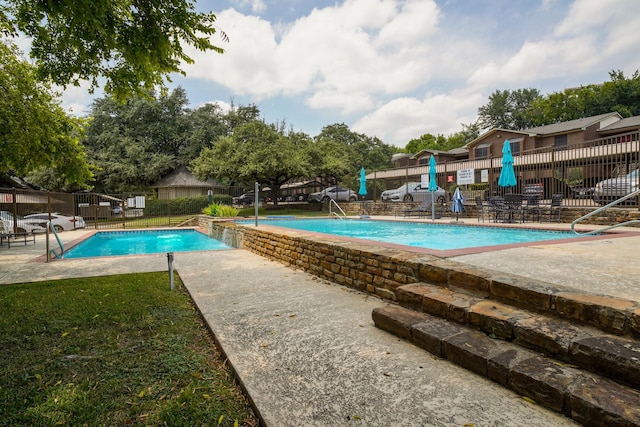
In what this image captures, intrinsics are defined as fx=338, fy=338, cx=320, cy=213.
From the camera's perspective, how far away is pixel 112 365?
102 inches

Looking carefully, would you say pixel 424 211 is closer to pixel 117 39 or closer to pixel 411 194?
pixel 411 194

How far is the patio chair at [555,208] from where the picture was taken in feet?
36.7

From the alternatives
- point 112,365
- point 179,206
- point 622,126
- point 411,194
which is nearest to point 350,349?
point 112,365

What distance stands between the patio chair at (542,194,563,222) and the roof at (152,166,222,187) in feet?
86.5

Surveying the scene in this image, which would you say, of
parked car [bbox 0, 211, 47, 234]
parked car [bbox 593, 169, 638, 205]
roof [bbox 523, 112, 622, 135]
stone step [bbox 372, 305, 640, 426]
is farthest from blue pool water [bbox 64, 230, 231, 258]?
roof [bbox 523, 112, 622, 135]

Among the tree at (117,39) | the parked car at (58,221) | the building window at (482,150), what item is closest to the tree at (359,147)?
the building window at (482,150)

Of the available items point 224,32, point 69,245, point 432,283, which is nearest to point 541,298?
point 432,283

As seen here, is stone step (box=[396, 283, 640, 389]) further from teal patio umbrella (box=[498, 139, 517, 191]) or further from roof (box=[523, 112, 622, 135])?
roof (box=[523, 112, 622, 135])

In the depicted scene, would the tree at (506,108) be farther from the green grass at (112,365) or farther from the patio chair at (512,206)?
the green grass at (112,365)

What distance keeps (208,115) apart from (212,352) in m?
32.8

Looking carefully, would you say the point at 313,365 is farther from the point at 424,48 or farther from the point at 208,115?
the point at 208,115

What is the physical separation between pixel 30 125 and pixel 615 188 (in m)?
16.4

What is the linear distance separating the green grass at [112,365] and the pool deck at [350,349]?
21 centimetres

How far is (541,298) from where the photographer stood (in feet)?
8.24
